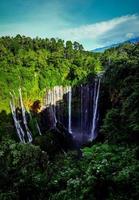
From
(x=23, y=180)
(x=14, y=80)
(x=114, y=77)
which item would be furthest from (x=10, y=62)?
(x=23, y=180)

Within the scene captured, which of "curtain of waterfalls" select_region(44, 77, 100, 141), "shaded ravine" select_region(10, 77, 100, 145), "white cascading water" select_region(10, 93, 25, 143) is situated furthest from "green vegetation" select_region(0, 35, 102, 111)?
"curtain of waterfalls" select_region(44, 77, 100, 141)

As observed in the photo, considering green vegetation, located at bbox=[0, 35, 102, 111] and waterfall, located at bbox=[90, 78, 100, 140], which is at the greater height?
green vegetation, located at bbox=[0, 35, 102, 111]

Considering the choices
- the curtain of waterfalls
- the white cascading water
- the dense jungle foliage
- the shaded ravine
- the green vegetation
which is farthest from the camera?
the green vegetation

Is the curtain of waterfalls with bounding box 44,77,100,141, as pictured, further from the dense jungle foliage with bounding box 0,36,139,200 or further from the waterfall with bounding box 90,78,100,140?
the dense jungle foliage with bounding box 0,36,139,200

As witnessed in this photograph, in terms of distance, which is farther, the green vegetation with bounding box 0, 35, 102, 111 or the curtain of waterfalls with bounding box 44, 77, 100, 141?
the green vegetation with bounding box 0, 35, 102, 111

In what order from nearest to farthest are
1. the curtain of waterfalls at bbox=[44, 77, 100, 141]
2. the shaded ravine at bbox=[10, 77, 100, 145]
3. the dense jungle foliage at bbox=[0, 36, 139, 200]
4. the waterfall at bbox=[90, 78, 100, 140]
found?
the dense jungle foliage at bbox=[0, 36, 139, 200] → the waterfall at bbox=[90, 78, 100, 140] → the shaded ravine at bbox=[10, 77, 100, 145] → the curtain of waterfalls at bbox=[44, 77, 100, 141]

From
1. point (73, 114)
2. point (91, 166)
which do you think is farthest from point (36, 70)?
point (91, 166)

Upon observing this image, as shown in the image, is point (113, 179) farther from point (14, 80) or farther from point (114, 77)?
point (14, 80)

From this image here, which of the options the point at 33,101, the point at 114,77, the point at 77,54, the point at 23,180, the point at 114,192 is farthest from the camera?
the point at 77,54

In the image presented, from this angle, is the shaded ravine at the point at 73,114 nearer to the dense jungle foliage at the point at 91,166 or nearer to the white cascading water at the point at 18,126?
the white cascading water at the point at 18,126

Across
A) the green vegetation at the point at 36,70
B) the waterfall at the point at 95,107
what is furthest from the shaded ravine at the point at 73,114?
the green vegetation at the point at 36,70

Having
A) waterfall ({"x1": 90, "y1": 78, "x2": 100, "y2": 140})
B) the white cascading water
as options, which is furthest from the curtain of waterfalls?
the white cascading water
